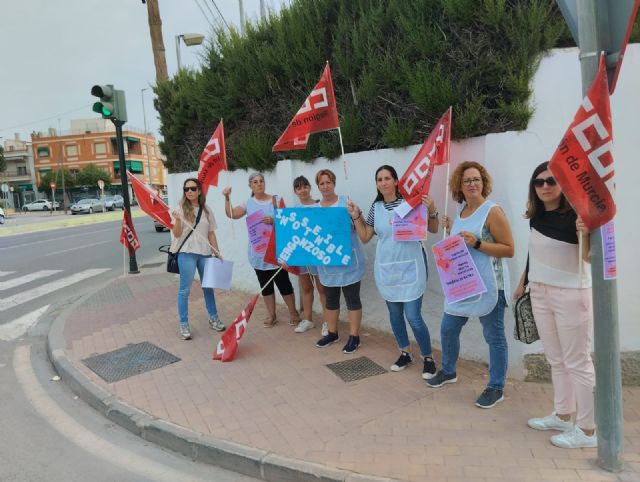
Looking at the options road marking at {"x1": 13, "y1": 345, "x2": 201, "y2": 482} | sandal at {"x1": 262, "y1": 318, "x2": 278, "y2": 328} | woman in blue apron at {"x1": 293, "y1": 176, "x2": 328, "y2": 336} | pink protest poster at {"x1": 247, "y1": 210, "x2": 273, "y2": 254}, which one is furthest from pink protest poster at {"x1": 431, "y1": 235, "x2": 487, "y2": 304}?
sandal at {"x1": 262, "y1": 318, "x2": 278, "y2": 328}

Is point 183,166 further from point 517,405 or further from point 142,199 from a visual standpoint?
point 517,405

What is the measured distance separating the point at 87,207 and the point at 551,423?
160 feet

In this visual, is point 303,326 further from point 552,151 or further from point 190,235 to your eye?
point 552,151

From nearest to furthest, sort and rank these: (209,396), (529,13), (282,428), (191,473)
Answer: (191,473)
(282,428)
(529,13)
(209,396)

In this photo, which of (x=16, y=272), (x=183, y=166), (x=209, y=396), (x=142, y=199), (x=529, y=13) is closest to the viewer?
(x=529, y=13)

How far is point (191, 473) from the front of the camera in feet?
11.0

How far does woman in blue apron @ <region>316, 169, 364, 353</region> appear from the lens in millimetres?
4914

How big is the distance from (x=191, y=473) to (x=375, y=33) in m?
4.37

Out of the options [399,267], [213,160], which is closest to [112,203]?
[213,160]

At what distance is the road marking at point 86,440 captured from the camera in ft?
11.1

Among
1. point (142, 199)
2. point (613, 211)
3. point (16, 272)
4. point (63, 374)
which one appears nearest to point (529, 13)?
point (613, 211)

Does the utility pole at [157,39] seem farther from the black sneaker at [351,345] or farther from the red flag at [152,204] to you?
the black sneaker at [351,345]

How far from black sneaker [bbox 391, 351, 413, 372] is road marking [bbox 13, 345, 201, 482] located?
6.76 feet

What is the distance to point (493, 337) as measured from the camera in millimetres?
3775
